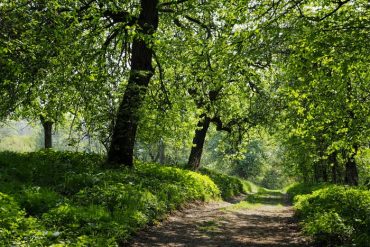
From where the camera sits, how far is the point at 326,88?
1365cm

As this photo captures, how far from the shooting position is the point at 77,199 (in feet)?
36.0

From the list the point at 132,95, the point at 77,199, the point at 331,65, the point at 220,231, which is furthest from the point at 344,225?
the point at 132,95

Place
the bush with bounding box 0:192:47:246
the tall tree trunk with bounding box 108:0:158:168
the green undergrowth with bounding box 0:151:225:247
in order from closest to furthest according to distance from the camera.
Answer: the bush with bounding box 0:192:47:246 < the green undergrowth with bounding box 0:151:225:247 < the tall tree trunk with bounding box 108:0:158:168

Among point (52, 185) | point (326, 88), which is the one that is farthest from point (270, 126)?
point (52, 185)

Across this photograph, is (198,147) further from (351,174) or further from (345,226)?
(345,226)

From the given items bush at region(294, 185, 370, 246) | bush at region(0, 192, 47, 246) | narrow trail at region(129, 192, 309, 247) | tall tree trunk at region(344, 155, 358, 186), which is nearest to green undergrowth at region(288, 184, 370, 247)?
bush at region(294, 185, 370, 246)

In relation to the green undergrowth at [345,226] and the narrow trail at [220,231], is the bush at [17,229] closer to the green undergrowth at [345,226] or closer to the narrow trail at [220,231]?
the narrow trail at [220,231]

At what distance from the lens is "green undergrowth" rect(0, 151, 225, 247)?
7723 millimetres

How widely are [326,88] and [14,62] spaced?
10.5 meters

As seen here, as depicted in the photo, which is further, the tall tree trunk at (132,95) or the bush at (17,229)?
the tall tree trunk at (132,95)

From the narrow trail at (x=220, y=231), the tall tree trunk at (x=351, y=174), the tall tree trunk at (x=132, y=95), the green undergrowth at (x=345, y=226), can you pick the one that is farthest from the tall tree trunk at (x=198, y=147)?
the green undergrowth at (x=345, y=226)

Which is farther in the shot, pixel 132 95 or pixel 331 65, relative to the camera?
pixel 132 95

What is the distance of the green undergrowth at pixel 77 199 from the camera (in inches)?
304

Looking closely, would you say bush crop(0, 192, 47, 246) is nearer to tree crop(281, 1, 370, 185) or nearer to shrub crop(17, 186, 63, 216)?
shrub crop(17, 186, 63, 216)
